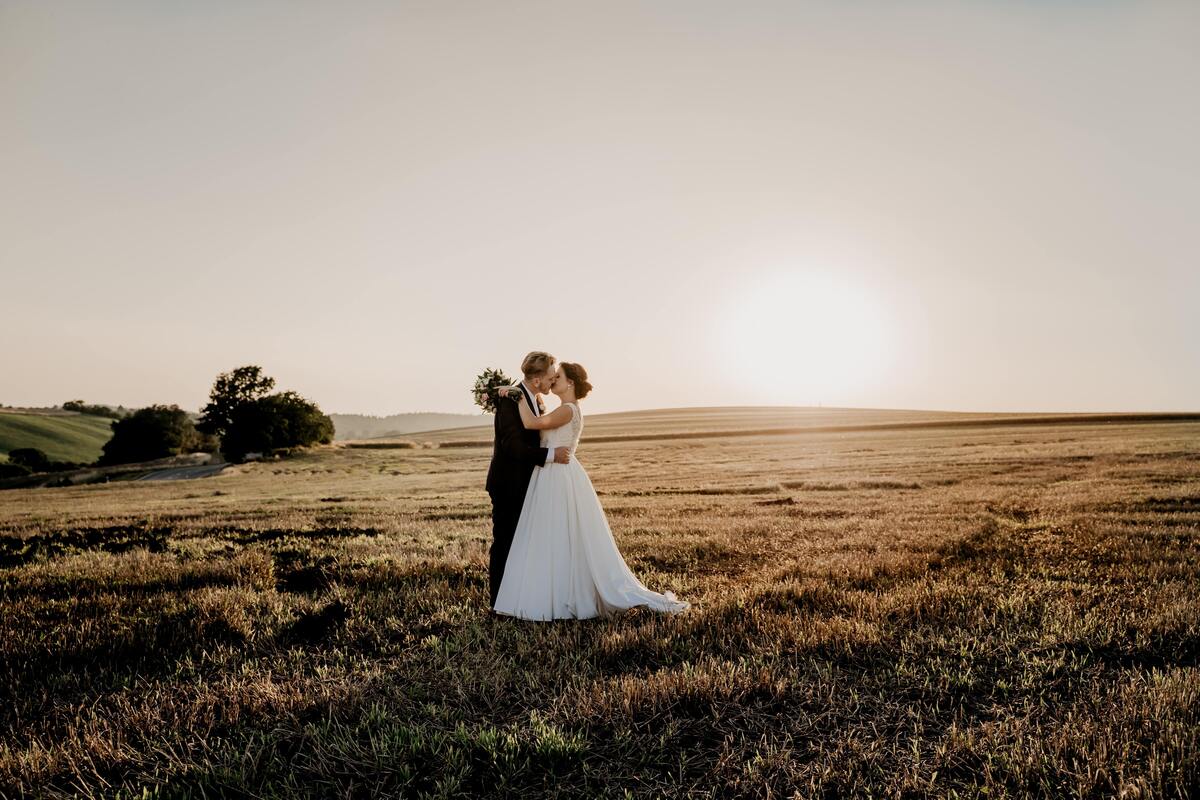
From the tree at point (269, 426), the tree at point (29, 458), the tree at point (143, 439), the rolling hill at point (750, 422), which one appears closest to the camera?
the tree at point (269, 426)

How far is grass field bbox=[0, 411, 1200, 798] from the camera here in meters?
4.01

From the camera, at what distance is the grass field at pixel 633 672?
4008 mm

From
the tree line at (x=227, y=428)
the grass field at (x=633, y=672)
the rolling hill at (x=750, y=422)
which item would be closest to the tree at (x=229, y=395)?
the tree line at (x=227, y=428)

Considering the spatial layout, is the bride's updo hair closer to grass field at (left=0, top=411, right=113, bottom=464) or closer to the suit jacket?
the suit jacket

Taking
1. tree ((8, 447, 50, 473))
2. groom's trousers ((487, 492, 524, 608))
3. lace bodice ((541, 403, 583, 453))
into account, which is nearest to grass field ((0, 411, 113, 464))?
tree ((8, 447, 50, 473))

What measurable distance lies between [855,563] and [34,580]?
1220cm

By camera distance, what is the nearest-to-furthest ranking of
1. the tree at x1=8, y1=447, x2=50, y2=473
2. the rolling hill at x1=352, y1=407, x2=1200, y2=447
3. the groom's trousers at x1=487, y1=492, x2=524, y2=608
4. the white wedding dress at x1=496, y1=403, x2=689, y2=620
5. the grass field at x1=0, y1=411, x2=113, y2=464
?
1. the white wedding dress at x1=496, y1=403, x2=689, y2=620
2. the groom's trousers at x1=487, y1=492, x2=524, y2=608
3. the rolling hill at x1=352, y1=407, x2=1200, y2=447
4. the tree at x1=8, y1=447, x2=50, y2=473
5. the grass field at x1=0, y1=411, x2=113, y2=464

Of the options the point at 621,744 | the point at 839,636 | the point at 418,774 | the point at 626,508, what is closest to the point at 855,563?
the point at 839,636

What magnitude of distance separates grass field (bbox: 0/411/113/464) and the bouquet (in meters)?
114

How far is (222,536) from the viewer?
14883 mm

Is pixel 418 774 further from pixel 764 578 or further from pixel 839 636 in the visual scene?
pixel 764 578

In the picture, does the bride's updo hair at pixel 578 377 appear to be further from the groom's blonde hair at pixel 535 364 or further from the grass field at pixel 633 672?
the grass field at pixel 633 672

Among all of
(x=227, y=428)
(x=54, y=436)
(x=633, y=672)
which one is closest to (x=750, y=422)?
(x=227, y=428)

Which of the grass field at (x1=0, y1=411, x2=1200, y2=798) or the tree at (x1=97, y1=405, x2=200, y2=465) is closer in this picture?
the grass field at (x1=0, y1=411, x2=1200, y2=798)
